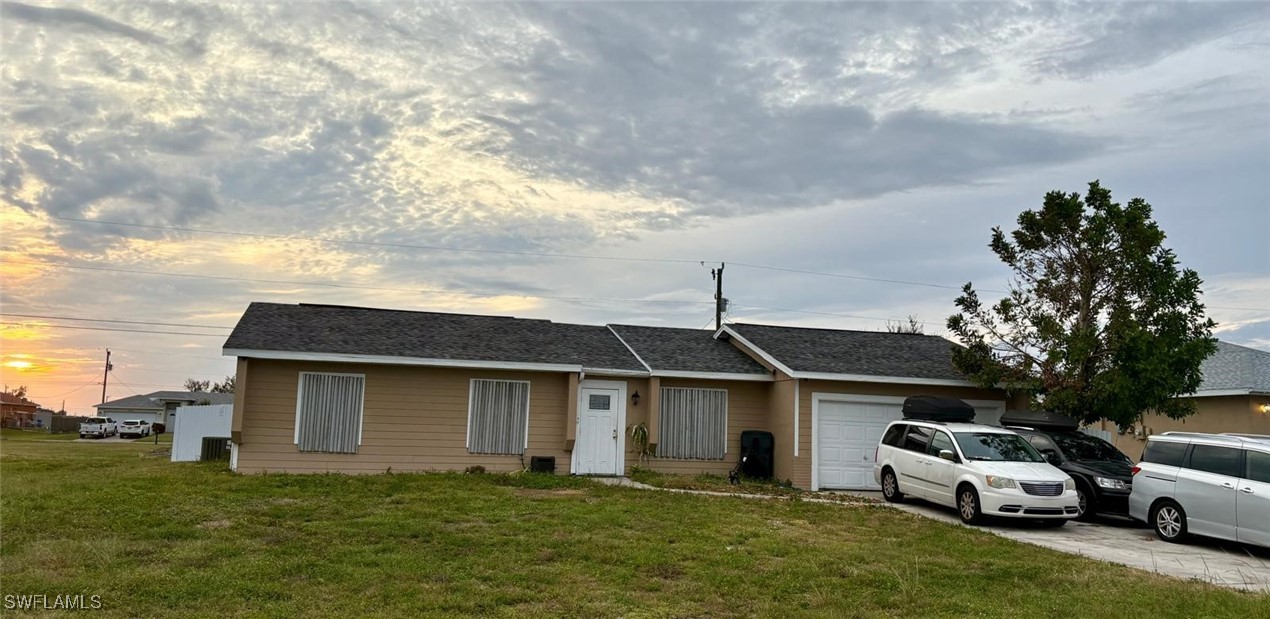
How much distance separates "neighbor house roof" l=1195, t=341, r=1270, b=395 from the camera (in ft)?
67.2

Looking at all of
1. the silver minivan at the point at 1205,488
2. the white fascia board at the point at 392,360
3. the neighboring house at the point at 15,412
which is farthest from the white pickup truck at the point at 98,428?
the silver minivan at the point at 1205,488

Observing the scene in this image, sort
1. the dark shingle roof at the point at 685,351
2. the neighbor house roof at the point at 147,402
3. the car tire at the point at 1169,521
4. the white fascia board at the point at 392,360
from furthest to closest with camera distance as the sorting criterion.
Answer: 1. the neighbor house roof at the point at 147,402
2. the dark shingle roof at the point at 685,351
3. the white fascia board at the point at 392,360
4. the car tire at the point at 1169,521

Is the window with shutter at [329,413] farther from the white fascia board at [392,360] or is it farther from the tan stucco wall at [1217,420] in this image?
the tan stucco wall at [1217,420]

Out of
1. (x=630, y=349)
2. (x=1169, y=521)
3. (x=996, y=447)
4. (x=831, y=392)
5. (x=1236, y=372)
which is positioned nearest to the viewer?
(x=1169, y=521)

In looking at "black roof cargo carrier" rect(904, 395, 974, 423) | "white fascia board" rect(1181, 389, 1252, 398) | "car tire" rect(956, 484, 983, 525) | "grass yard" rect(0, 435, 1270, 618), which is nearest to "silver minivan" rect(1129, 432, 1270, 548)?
"car tire" rect(956, 484, 983, 525)

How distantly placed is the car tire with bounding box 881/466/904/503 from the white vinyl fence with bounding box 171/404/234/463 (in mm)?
17653

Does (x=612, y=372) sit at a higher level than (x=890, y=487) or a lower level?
higher

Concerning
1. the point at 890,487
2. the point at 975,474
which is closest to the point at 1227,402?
the point at 890,487

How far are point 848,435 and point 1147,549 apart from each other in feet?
24.5

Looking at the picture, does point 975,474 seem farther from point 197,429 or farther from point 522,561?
point 197,429

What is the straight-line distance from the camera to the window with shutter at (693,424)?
62.6 feet

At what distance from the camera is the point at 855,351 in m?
20.5

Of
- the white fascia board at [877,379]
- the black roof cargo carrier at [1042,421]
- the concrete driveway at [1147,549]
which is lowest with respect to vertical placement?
the concrete driveway at [1147,549]

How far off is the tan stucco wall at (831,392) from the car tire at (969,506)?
4.65m
